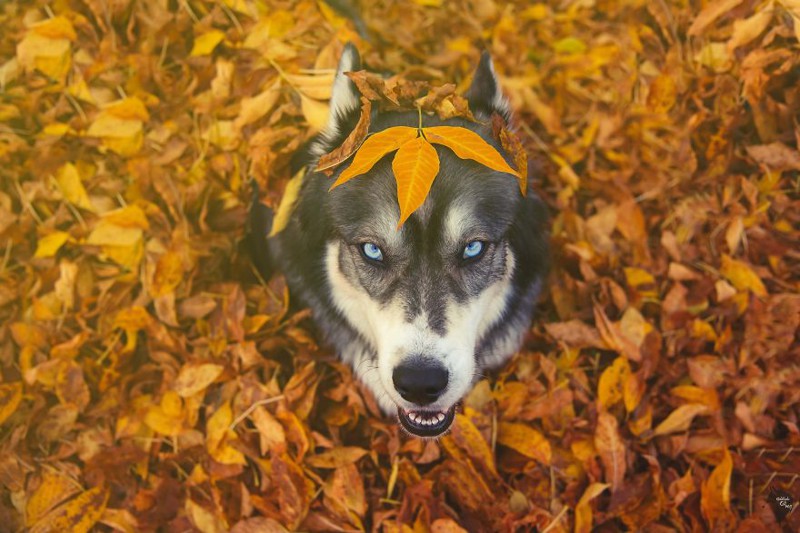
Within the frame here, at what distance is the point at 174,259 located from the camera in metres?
2.90

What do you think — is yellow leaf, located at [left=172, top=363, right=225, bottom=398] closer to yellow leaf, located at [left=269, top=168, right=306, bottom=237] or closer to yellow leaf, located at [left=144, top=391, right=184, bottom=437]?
yellow leaf, located at [left=144, top=391, right=184, bottom=437]

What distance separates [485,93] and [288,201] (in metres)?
1.14

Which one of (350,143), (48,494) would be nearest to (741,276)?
(350,143)

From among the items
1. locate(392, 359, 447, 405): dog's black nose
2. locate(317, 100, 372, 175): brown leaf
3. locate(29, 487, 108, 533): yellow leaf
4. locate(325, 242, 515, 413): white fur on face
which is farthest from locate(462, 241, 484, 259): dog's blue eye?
locate(29, 487, 108, 533): yellow leaf

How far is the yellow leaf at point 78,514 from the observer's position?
2.38 m

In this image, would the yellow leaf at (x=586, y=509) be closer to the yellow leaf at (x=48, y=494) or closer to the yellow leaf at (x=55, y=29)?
the yellow leaf at (x=48, y=494)

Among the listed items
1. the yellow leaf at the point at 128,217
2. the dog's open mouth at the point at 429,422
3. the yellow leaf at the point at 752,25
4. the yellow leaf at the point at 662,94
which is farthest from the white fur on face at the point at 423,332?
the yellow leaf at the point at 752,25

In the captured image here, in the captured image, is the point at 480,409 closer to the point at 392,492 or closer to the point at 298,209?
the point at 392,492

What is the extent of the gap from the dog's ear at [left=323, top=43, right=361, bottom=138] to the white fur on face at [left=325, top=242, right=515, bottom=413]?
1.85ft

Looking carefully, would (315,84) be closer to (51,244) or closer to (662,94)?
(51,244)

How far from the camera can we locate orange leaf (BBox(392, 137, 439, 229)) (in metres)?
1.75

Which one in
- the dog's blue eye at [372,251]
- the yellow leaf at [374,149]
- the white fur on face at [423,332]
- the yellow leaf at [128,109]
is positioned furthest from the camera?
the yellow leaf at [128,109]

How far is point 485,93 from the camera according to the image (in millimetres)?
2660

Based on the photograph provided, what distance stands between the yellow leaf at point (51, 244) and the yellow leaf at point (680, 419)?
3.28m
